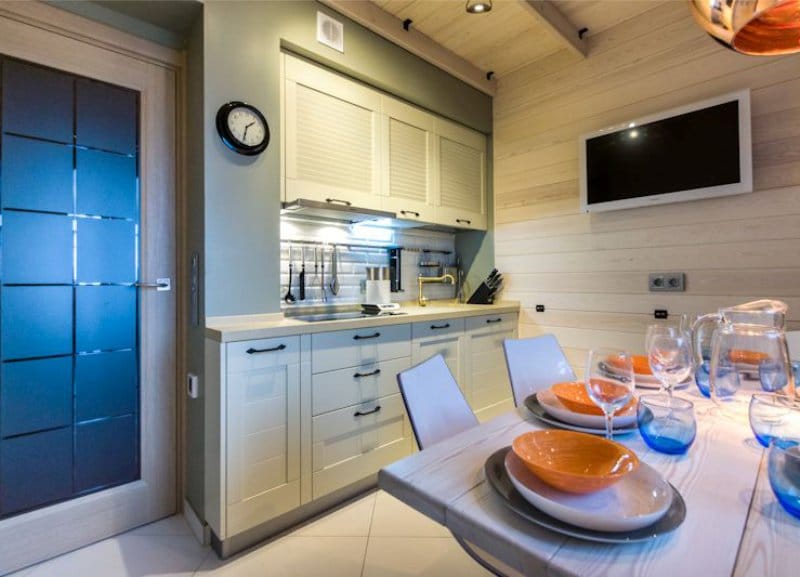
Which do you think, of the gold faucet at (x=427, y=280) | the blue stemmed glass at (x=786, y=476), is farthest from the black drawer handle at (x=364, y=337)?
the blue stemmed glass at (x=786, y=476)

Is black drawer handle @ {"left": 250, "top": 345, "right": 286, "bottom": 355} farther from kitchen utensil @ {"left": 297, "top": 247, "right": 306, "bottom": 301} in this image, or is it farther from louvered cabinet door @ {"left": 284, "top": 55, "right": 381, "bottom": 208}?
louvered cabinet door @ {"left": 284, "top": 55, "right": 381, "bottom": 208}

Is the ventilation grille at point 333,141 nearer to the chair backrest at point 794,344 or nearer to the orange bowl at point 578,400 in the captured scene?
the orange bowl at point 578,400

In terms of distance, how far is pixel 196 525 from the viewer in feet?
6.01

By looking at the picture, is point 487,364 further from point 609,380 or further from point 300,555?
point 609,380

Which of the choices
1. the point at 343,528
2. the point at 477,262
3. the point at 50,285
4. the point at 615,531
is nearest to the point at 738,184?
the point at 477,262

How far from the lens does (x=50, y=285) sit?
1707mm

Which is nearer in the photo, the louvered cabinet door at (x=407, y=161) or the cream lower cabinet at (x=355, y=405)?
the cream lower cabinet at (x=355, y=405)

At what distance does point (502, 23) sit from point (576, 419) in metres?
2.69

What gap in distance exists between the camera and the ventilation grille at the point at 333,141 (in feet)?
7.27

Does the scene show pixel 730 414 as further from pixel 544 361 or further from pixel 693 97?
pixel 693 97

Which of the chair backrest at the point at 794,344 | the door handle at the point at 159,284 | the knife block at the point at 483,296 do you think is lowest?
the chair backrest at the point at 794,344

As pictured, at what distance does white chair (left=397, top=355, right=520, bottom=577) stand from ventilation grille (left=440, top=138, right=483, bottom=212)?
79.2 inches

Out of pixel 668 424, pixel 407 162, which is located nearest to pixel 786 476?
pixel 668 424

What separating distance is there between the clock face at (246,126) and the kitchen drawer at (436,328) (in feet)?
4.35
